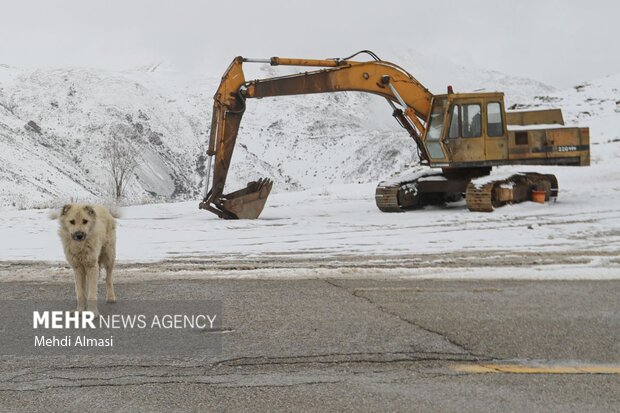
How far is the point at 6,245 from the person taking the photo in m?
12.1

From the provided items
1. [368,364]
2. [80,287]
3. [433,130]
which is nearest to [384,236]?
[433,130]

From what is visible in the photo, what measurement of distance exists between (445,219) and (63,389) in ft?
42.9

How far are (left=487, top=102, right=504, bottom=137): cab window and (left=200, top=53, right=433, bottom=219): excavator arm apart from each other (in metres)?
1.74

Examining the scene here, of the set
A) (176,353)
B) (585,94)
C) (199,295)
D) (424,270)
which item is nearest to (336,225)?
(424,270)

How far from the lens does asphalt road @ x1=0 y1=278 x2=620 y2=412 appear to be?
3781mm

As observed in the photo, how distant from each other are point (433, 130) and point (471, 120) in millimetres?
1102

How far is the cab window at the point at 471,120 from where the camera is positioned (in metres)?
18.0

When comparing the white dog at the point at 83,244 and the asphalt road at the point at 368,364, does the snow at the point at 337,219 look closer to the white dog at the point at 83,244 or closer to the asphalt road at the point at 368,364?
the asphalt road at the point at 368,364

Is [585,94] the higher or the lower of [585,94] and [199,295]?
the higher

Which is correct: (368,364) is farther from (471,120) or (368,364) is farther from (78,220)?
(471,120)

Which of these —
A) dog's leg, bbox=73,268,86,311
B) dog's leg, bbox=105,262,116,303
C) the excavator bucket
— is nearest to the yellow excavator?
the excavator bucket

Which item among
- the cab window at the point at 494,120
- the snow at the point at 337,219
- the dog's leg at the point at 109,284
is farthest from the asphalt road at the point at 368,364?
the cab window at the point at 494,120

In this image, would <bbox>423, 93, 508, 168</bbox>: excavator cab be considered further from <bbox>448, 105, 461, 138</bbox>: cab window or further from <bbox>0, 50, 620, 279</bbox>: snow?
<bbox>0, 50, 620, 279</bbox>: snow

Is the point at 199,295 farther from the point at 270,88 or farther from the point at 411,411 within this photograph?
the point at 270,88
